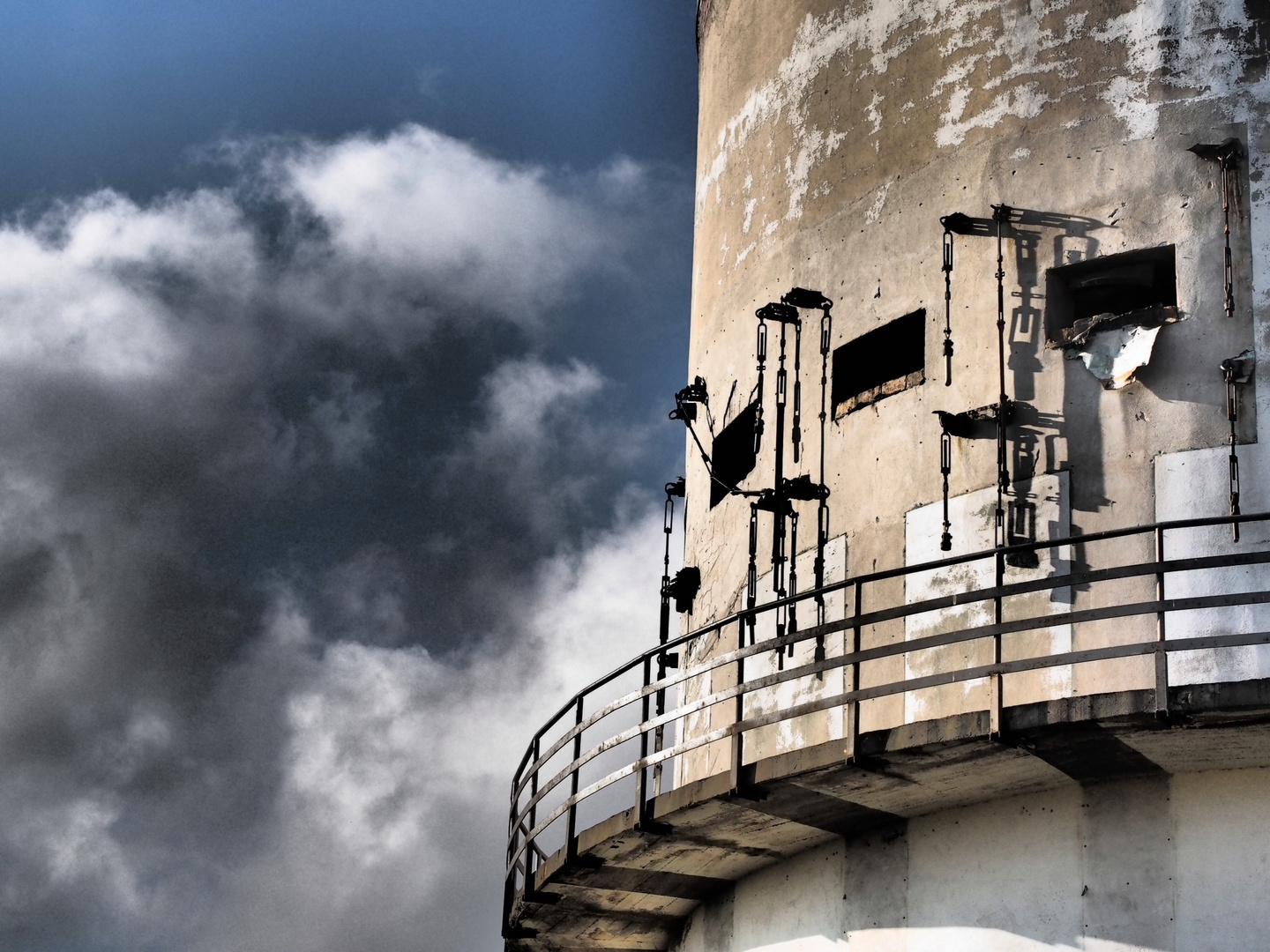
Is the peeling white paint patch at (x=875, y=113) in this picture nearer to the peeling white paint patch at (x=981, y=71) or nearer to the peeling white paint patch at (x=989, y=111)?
the peeling white paint patch at (x=981, y=71)

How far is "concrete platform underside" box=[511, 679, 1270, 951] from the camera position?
12773 mm

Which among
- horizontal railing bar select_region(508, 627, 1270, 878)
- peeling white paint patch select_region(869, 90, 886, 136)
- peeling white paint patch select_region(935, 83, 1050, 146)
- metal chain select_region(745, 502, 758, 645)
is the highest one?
peeling white paint patch select_region(869, 90, 886, 136)

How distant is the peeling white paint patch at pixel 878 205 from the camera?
17.3 metres

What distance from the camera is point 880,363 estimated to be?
55.9 feet

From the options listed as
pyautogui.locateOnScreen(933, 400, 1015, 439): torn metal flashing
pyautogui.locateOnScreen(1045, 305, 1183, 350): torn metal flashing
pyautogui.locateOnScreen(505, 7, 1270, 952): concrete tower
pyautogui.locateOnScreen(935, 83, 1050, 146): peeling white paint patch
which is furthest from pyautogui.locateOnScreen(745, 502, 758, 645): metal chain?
pyautogui.locateOnScreen(935, 83, 1050, 146): peeling white paint patch

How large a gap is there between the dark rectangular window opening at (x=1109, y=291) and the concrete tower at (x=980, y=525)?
0.03 meters

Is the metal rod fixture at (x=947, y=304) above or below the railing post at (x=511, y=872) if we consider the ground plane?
above

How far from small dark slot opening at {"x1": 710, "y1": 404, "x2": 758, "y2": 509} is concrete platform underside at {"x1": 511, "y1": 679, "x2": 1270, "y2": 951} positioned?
3870 millimetres

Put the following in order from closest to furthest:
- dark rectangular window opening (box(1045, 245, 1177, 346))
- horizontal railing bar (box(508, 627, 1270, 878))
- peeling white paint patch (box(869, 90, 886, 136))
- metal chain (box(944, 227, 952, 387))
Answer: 1. horizontal railing bar (box(508, 627, 1270, 878))
2. dark rectangular window opening (box(1045, 245, 1177, 346))
3. metal chain (box(944, 227, 952, 387))
4. peeling white paint patch (box(869, 90, 886, 136))

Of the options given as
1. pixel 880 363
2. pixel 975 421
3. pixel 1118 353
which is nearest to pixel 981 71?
pixel 880 363

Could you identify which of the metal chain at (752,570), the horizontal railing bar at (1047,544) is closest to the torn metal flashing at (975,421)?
the horizontal railing bar at (1047,544)

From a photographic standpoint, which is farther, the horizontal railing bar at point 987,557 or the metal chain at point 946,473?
the metal chain at point 946,473

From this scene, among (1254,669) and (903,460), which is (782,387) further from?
(1254,669)

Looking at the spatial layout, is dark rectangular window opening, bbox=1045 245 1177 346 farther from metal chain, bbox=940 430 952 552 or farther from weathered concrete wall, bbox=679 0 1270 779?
metal chain, bbox=940 430 952 552
